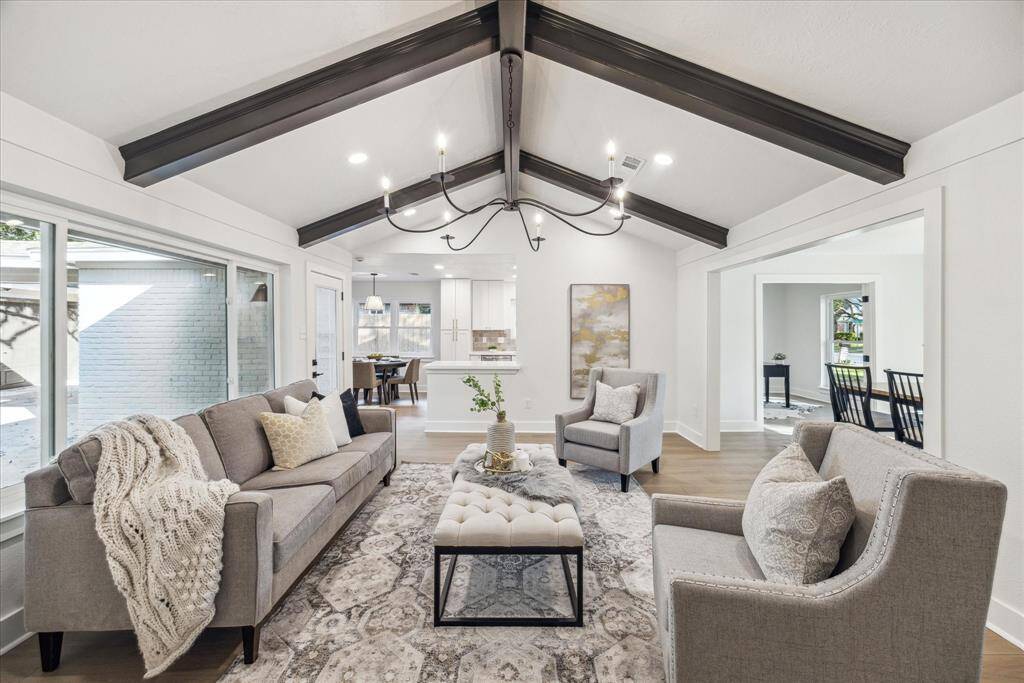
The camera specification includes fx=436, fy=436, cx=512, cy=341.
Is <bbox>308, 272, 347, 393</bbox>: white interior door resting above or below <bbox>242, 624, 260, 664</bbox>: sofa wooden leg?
above

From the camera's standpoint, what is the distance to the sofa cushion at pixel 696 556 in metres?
1.53

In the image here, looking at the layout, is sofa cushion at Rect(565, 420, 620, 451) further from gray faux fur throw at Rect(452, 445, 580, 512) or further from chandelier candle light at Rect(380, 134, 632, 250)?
chandelier candle light at Rect(380, 134, 632, 250)

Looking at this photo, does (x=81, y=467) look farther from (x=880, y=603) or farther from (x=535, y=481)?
(x=880, y=603)

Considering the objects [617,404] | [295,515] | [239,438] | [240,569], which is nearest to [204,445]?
[239,438]

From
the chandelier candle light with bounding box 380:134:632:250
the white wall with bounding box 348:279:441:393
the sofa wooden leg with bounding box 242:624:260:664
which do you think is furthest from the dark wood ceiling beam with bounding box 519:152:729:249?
the white wall with bounding box 348:279:441:393

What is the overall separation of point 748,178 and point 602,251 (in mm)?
2415

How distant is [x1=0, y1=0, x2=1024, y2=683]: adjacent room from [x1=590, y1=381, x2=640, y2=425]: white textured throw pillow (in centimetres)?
23

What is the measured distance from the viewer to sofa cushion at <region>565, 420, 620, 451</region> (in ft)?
12.0

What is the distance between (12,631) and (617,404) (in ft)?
12.6

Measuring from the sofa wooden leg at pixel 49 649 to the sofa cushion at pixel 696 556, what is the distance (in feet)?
7.65

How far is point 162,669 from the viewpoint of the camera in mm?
1597

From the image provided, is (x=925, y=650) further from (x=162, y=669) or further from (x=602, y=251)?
(x=602, y=251)

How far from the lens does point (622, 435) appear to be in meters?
3.54

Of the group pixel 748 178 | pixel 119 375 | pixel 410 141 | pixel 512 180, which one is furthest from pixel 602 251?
pixel 119 375
